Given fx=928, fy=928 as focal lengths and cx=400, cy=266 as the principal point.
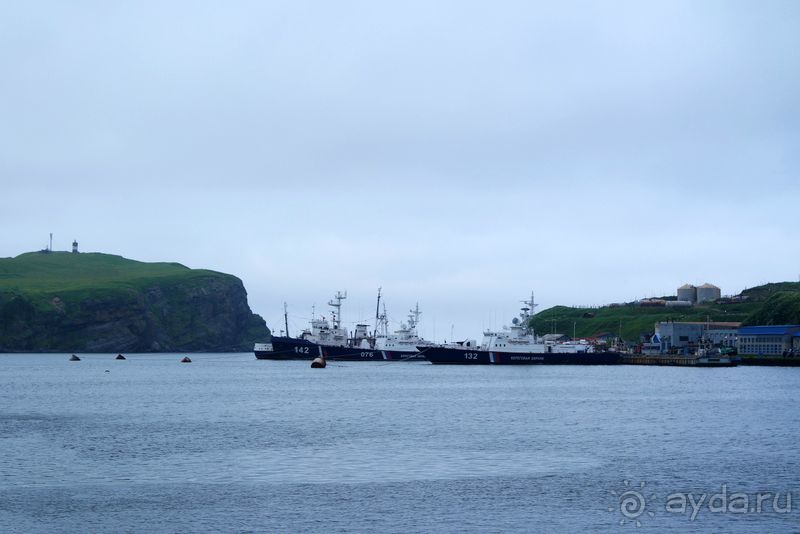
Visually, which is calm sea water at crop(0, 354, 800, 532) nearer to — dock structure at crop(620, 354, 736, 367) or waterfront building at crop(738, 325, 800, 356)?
dock structure at crop(620, 354, 736, 367)

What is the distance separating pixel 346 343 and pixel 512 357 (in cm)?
4270

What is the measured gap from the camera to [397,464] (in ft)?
146

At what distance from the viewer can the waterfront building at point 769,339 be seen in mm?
180625

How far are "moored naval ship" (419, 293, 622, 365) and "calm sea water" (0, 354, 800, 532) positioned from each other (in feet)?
228

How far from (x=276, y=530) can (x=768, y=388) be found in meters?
85.8

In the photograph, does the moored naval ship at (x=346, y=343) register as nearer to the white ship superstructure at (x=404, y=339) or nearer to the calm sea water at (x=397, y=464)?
the white ship superstructure at (x=404, y=339)

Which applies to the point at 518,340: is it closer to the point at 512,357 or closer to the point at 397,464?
the point at 512,357

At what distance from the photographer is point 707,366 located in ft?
562

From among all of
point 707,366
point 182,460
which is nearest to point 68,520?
point 182,460

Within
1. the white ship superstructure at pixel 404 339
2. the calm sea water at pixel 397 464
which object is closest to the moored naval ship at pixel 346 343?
the white ship superstructure at pixel 404 339

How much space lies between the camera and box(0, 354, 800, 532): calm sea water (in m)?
33.3

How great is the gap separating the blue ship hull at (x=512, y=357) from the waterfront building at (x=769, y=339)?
103 ft

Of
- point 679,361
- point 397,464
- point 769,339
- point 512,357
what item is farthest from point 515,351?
point 397,464

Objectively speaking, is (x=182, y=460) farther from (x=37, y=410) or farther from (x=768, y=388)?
(x=768, y=388)
